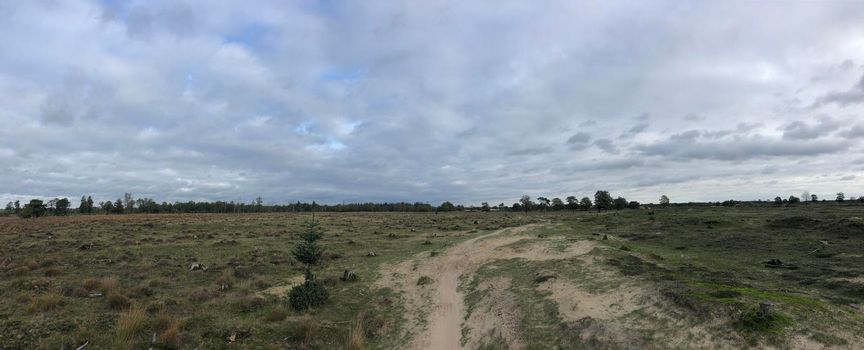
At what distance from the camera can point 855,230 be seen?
2575 centimetres

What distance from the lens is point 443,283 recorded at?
66.7ft

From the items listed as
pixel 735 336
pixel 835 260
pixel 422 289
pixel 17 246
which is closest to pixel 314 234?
pixel 422 289

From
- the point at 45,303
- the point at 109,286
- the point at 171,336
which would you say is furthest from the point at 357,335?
Result: the point at 109,286

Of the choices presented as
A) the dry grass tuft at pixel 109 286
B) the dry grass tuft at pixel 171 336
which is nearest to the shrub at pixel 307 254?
the dry grass tuft at pixel 171 336

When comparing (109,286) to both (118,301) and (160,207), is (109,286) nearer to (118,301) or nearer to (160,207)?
(118,301)

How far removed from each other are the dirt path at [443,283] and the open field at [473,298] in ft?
0.28

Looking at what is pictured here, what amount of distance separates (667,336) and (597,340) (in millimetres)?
1563

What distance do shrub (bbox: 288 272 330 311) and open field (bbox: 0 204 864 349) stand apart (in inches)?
12.5

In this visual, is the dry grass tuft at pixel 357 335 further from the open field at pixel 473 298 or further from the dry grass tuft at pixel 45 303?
the dry grass tuft at pixel 45 303

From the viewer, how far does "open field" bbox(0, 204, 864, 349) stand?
1013 centimetres

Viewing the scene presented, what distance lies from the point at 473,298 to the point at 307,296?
659 cm

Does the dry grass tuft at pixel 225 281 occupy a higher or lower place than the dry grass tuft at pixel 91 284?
lower

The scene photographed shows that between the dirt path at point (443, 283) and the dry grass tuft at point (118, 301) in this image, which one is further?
the dry grass tuft at point (118, 301)

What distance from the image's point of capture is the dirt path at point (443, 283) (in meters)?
13.9
